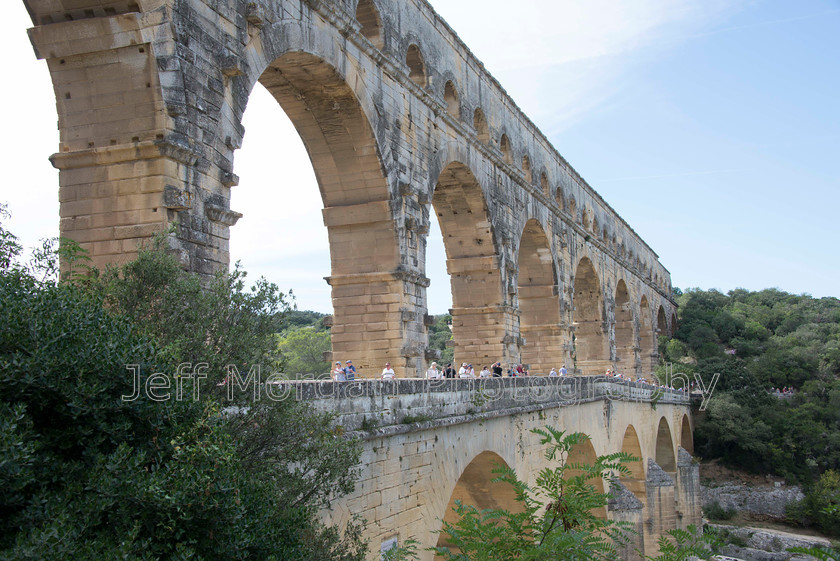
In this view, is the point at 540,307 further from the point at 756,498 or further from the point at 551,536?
the point at 551,536

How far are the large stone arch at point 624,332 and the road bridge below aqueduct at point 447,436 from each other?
1571 centimetres

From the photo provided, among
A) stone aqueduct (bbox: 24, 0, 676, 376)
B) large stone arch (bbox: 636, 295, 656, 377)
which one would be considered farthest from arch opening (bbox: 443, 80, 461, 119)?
large stone arch (bbox: 636, 295, 656, 377)

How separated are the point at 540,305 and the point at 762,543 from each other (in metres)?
12.9

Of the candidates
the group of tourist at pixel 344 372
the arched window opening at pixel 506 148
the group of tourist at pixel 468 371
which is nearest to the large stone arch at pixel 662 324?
the arched window opening at pixel 506 148

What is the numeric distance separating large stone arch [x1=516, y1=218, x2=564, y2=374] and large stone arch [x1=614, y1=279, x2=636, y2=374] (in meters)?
13.6

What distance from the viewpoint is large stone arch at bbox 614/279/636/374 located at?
35438 millimetres

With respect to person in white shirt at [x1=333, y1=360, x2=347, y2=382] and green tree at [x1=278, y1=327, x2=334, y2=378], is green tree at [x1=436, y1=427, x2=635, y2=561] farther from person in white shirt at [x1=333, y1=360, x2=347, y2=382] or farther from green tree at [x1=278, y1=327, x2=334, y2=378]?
green tree at [x1=278, y1=327, x2=334, y2=378]

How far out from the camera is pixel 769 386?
39938 millimetres

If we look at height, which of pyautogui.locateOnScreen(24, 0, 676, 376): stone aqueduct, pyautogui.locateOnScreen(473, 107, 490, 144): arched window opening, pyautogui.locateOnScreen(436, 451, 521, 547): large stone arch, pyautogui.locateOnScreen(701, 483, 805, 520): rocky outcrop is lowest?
pyautogui.locateOnScreen(701, 483, 805, 520): rocky outcrop

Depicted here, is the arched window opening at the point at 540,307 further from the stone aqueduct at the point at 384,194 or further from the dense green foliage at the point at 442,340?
the dense green foliage at the point at 442,340

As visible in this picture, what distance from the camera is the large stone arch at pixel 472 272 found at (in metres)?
17.7

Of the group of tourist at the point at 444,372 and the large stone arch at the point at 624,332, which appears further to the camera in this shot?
the large stone arch at the point at 624,332

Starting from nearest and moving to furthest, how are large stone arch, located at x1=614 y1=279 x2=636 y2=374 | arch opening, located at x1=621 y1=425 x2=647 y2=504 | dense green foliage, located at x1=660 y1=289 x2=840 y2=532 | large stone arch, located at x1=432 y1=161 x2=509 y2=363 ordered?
large stone arch, located at x1=432 y1=161 x2=509 y2=363 → arch opening, located at x1=621 y1=425 x2=647 y2=504 → dense green foliage, located at x1=660 y1=289 x2=840 y2=532 → large stone arch, located at x1=614 y1=279 x2=636 y2=374

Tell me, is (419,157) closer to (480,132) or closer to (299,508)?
(480,132)
